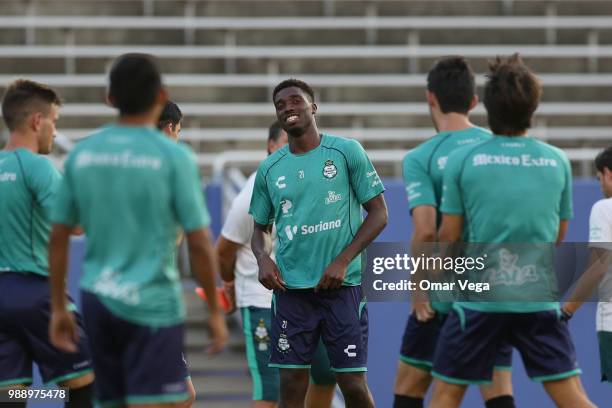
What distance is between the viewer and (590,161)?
1188 cm

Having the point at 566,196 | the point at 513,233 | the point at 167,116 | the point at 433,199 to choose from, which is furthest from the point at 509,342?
the point at 167,116

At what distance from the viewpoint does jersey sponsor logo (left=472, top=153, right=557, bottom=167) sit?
5324mm

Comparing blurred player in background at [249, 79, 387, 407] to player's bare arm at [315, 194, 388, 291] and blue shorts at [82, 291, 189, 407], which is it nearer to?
player's bare arm at [315, 194, 388, 291]

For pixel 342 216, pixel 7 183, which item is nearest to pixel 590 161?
pixel 342 216

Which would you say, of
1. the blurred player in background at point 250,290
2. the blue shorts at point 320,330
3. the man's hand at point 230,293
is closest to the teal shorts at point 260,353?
the blurred player in background at point 250,290

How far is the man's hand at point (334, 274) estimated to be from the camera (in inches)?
230

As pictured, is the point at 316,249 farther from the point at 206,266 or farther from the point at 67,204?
the point at 67,204

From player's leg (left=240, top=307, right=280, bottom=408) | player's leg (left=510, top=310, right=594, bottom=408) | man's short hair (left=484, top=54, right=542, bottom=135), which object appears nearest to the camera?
player's leg (left=510, top=310, right=594, bottom=408)

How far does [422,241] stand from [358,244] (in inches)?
19.0

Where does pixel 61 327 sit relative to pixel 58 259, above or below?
below

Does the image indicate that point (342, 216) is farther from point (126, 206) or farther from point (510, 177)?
point (126, 206)

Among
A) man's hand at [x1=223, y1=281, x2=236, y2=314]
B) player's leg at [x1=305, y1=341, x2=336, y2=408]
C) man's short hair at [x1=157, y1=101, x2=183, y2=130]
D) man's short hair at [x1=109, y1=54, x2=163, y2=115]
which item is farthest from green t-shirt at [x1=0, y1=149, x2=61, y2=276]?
man's hand at [x1=223, y1=281, x2=236, y2=314]

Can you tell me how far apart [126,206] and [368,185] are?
1.93 meters

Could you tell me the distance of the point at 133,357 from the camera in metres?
4.46
